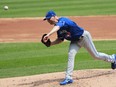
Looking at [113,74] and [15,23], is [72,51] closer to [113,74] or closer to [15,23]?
[113,74]

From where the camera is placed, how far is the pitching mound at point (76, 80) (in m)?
7.36

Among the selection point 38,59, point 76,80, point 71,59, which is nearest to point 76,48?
Result: point 71,59

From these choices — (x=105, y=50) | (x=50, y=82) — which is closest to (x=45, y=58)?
(x=105, y=50)

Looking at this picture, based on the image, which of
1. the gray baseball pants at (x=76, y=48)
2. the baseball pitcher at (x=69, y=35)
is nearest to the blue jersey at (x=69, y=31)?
the baseball pitcher at (x=69, y=35)

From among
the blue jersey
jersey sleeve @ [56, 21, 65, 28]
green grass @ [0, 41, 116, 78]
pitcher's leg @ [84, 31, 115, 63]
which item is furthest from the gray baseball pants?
green grass @ [0, 41, 116, 78]

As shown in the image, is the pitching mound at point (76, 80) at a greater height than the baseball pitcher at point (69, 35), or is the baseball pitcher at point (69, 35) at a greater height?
the baseball pitcher at point (69, 35)

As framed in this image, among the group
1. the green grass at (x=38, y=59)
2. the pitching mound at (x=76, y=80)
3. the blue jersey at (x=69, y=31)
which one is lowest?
the pitching mound at (x=76, y=80)

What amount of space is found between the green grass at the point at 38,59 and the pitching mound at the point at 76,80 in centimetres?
60

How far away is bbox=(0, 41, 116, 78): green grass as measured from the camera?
930 cm

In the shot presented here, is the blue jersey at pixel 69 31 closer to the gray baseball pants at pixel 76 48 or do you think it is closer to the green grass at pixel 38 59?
the gray baseball pants at pixel 76 48

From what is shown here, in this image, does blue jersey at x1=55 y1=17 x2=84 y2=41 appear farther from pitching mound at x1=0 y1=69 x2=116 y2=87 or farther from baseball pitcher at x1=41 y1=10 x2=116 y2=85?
pitching mound at x1=0 y1=69 x2=116 y2=87

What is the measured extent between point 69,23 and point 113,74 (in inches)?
69.2

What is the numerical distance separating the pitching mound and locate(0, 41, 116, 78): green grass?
600 millimetres

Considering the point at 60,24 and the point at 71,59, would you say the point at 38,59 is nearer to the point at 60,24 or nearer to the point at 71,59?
the point at 71,59
